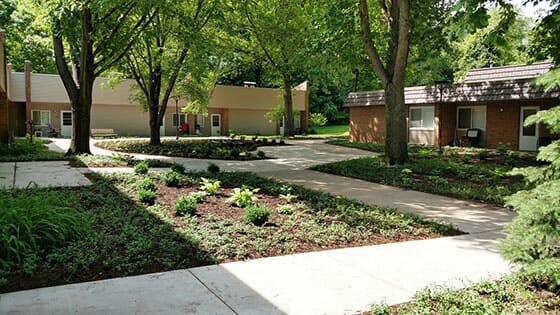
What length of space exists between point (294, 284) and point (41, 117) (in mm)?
32473

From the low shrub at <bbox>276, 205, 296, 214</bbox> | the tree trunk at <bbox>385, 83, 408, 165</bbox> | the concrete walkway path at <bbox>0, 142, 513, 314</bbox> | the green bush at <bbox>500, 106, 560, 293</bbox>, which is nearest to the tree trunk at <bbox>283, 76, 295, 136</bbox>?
the tree trunk at <bbox>385, 83, 408, 165</bbox>

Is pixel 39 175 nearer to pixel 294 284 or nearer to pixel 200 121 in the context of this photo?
pixel 294 284

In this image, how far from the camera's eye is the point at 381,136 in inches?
980

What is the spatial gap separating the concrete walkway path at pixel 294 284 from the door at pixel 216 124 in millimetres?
33261

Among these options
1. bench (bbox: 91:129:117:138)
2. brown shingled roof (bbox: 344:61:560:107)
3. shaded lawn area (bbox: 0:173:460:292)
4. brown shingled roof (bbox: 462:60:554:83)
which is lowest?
shaded lawn area (bbox: 0:173:460:292)

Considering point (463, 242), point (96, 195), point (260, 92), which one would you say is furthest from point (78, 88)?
A: point (260, 92)

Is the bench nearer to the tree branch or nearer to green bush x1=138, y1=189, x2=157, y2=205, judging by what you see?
the tree branch

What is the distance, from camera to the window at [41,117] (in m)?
31.6

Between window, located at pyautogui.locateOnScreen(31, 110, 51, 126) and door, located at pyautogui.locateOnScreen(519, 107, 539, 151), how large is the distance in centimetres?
2908

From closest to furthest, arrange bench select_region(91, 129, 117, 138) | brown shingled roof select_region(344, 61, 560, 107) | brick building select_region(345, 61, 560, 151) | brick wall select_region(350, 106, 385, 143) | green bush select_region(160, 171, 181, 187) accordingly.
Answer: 1. green bush select_region(160, 171, 181, 187)
2. brown shingled roof select_region(344, 61, 560, 107)
3. brick building select_region(345, 61, 560, 151)
4. brick wall select_region(350, 106, 385, 143)
5. bench select_region(91, 129, 117, 138)

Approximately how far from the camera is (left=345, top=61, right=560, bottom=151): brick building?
1920cm

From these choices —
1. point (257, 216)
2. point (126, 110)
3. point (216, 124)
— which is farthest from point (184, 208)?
point (216, 124)

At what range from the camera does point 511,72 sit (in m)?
23.3

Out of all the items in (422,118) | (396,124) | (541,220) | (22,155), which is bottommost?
(22,155)
